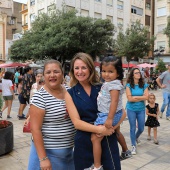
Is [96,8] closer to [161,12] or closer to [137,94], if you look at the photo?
[161,12]

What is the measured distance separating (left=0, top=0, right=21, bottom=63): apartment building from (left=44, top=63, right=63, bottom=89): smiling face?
4202cm

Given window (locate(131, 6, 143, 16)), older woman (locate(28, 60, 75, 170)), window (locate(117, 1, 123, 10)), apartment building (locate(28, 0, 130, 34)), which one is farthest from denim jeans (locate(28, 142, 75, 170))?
window (locate(131, 6, 143, 16))

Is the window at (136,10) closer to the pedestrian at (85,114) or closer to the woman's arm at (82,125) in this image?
the pedestrian at (85,114)

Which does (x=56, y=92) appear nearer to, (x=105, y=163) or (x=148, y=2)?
(x=105, y=163)

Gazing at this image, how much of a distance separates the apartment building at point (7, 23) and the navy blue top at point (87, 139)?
1662 inches

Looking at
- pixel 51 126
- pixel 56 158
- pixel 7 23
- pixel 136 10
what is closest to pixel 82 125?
pixel 51 126

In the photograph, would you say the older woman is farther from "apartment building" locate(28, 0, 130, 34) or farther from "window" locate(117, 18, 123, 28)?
"window" locate(117, 18, 123, 28)

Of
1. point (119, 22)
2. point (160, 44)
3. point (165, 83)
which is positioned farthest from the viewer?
point (160, 44)

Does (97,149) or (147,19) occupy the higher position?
(147,19)

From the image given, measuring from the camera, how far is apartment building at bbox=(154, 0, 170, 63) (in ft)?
128

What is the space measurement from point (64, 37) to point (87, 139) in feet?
66.4

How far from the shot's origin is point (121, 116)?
7.59 ft

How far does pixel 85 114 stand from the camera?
84.6 inches

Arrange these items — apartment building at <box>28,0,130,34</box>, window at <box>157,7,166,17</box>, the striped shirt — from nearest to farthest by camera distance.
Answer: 1. the striped shirt
2. apartment building at <box>28,0,130,34</box>
3. window at <box>157,7,166,17</box>
